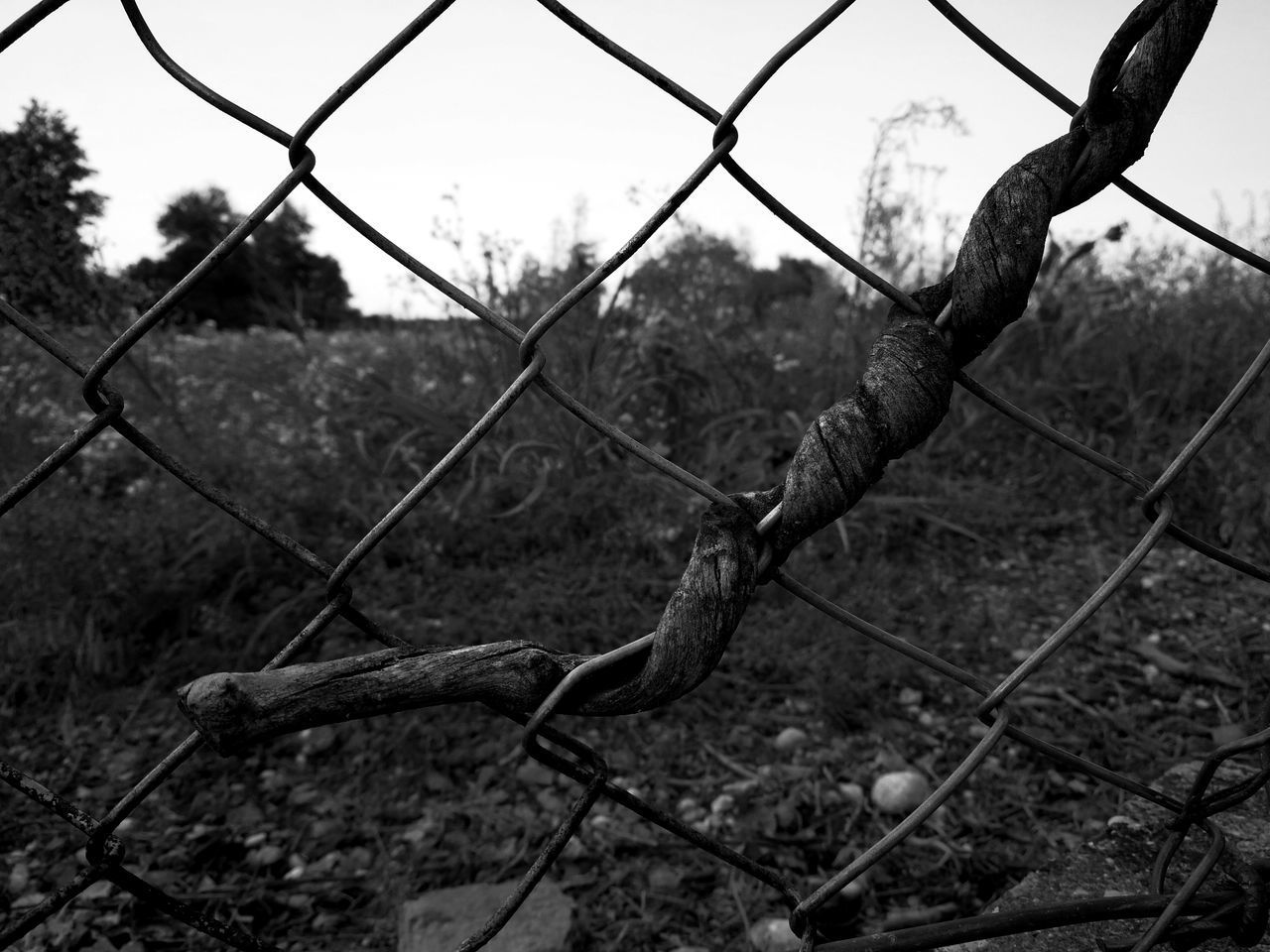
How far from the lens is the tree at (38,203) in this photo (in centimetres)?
180

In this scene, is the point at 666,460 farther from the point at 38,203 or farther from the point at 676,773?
the point at 38,203

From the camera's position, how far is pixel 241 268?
30.0 feet

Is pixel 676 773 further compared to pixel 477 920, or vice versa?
pixel 676 773

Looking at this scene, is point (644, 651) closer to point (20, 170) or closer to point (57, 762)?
point (57, 762)

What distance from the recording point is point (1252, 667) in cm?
190

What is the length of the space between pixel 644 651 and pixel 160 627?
1970 mm

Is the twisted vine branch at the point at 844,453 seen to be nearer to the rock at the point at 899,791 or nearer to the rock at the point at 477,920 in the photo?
the rock at the point at 477,920

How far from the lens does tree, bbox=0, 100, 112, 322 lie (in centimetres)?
180

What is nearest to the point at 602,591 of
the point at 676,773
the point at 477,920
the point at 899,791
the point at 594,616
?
the point at 594,616

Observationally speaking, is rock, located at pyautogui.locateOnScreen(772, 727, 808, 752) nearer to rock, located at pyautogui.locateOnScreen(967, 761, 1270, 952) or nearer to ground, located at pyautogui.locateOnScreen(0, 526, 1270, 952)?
ground, located at pyautogui.locateOnScreen(0, 526, 1270, 952)

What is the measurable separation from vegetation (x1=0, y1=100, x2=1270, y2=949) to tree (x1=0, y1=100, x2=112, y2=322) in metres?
0.02

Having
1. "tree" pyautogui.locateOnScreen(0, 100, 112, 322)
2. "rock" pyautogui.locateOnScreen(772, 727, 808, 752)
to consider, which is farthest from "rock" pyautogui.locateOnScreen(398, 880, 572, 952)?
"tree" pyautogui.locateOnScreen(0, 100, 112, 322)

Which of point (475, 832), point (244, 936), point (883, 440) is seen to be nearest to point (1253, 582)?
point (475, 832)

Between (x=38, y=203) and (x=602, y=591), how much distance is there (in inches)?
63.7
